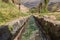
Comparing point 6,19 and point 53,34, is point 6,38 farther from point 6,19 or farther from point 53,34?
point 6,19

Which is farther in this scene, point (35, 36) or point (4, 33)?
point (35, 36)

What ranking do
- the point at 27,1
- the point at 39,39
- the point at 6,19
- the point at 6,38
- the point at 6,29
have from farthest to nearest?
the point at 27,1
the point at 6,19
the point at 39,39
the point at 6,29
the point at 6,38

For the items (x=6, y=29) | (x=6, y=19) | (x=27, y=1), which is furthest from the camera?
(x=27, y=1)

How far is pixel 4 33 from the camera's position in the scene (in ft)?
32.8

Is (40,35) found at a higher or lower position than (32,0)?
lower

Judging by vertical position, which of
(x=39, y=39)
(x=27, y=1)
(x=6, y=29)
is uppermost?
(x=27, y=1)

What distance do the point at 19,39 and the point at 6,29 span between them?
3.35 ft

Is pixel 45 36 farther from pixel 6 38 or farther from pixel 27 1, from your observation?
pixel 27 1

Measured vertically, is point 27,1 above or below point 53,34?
above

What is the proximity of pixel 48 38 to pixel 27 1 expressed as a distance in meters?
29.8

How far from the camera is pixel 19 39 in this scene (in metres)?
11.0

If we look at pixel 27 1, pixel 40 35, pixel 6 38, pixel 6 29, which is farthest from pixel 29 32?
pixel 27 1

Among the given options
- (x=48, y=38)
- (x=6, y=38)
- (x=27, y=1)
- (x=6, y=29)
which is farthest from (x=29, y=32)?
(x=27, y=1)

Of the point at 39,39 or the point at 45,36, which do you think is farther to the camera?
the point at 45,36
